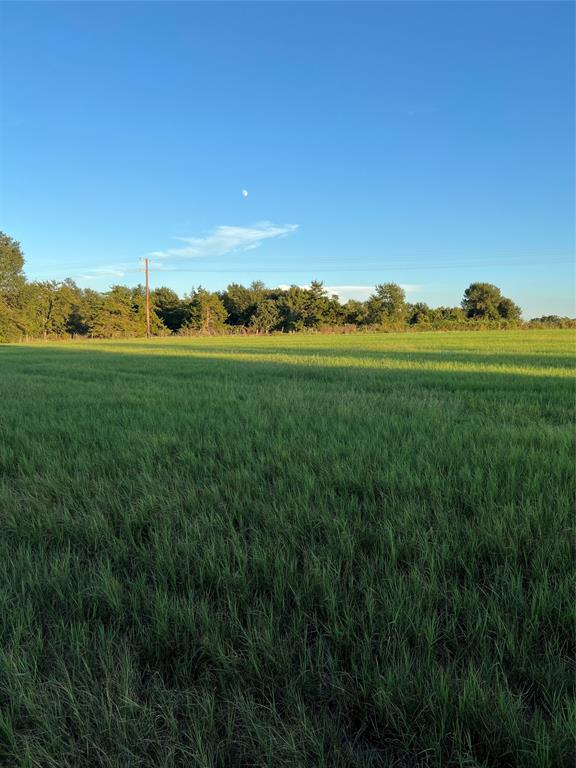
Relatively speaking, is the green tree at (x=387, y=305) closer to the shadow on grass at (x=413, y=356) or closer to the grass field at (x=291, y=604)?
the shadow on grass at (x=413, y=356)

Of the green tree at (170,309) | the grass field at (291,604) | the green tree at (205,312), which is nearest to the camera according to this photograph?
the grass field at (291,604)

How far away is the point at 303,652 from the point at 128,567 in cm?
98

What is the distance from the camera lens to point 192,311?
192 feet

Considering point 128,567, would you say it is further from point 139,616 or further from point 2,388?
point 2,388

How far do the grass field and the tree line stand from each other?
49.3m

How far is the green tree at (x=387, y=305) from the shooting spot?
61.1 m

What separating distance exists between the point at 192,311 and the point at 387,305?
30036 mm

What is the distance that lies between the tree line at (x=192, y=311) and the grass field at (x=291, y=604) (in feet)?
162

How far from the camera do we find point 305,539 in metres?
2.06

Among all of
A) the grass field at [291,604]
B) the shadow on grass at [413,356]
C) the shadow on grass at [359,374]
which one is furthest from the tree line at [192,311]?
the grass field at [291,604]

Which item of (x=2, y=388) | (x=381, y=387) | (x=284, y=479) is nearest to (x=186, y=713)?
(x=284, y=479)

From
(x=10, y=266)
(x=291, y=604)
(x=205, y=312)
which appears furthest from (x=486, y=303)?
(x=291, y=604)

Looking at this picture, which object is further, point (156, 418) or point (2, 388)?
point (2, 388)

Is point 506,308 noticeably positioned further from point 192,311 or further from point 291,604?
point 291,604
